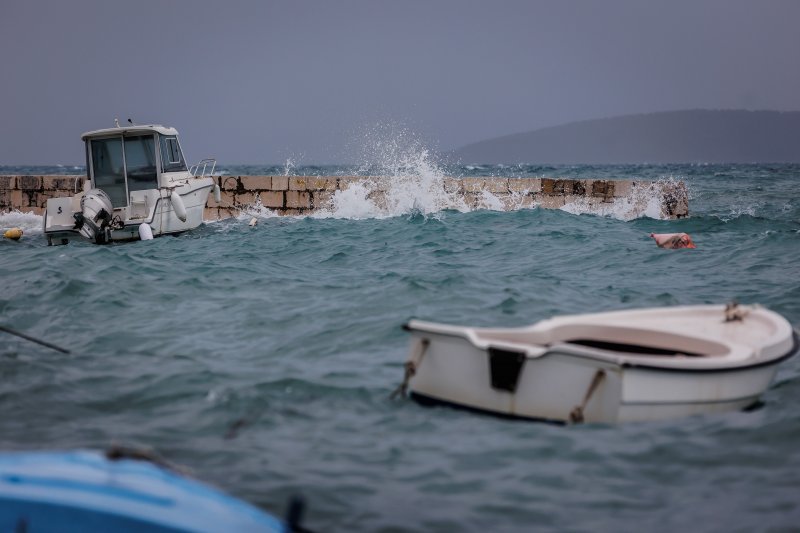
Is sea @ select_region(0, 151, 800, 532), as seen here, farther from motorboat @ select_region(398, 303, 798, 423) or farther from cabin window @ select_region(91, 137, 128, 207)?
cabin window @ select_region(91, 137, 128, 207)

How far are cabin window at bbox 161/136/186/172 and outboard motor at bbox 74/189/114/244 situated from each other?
5.43 feet

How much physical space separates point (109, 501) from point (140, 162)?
15.3 m

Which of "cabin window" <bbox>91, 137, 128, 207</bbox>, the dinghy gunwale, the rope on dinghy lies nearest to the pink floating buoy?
the dinghy gunwale

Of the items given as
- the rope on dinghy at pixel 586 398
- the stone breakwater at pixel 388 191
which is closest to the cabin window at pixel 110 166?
the stone breakwater at pixel 388 191

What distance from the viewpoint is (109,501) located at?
9.37ft

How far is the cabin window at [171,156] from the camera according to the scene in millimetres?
17547

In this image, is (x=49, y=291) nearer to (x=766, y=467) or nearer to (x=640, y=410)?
(x=640, y=410)

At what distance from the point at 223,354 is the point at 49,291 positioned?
13.9 ft

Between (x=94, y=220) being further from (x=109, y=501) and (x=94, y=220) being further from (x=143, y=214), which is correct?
(x=109, y=501)

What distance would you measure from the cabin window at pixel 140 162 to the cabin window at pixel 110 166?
159 mm

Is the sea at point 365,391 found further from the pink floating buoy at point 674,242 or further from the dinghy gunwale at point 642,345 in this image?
the dinghy gunwale at point 642,345

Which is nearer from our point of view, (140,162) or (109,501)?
(109,501)

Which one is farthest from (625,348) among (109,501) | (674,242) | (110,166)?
(110,166)

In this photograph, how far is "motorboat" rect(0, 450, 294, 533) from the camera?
2.84 meters
